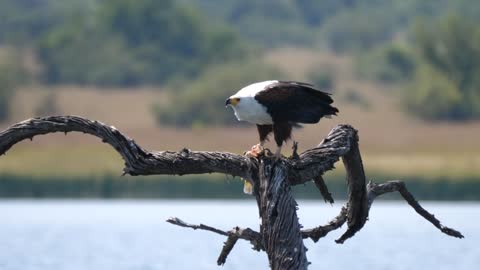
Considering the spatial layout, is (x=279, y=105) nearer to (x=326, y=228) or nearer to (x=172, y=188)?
(x=326, y=228)

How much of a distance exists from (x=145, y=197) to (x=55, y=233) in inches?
498

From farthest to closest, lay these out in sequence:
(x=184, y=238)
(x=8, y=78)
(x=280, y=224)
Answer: (x=8, y=78) → (x=184, y=238) → (x=280, y=224)

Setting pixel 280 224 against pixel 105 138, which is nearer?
pixel 105 138

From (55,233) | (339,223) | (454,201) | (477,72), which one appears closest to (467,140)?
(477,72)

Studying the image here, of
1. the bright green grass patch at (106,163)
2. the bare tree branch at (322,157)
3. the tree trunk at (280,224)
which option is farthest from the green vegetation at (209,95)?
the tree trunk at (280,224)

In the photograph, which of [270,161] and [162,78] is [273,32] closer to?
[162,78]

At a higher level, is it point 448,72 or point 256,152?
point 448,72

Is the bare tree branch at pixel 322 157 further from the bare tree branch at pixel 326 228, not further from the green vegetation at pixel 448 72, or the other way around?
the green vegetation at pixel 448 72

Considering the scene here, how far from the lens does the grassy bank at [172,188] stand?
38.6 meters

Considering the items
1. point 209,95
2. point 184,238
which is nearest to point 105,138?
point 184,238

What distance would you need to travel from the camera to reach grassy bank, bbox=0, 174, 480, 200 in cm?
3856

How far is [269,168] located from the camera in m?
8.59

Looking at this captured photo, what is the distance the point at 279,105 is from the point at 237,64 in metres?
63.7

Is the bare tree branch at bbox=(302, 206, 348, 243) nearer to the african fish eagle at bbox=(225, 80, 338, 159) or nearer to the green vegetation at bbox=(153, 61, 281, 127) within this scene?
the african fish eagle at bbox=(225, 80, 338, 159)
